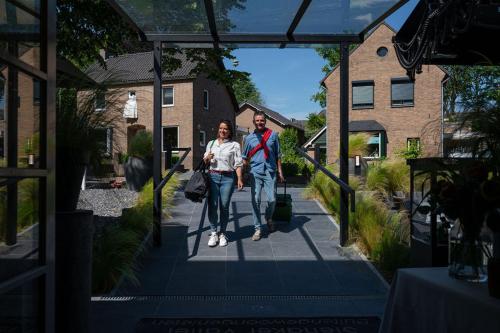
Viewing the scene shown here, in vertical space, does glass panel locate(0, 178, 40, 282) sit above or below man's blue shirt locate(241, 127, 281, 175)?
below

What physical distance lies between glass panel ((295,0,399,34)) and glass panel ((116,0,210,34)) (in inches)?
47.9

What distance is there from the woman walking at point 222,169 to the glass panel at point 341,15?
161 cm

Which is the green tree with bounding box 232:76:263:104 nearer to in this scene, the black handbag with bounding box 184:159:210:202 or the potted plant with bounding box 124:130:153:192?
the potted plant with bounding box 124:130:153:192

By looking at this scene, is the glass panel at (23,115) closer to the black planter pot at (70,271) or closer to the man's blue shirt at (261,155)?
the black planter pot at (70,271)

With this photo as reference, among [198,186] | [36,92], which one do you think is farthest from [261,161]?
[36,92]

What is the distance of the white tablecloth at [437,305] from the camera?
181 cm

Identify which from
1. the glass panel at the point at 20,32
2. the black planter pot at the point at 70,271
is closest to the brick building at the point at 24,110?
the glass panel at the point at 20,32

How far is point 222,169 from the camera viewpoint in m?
5.64

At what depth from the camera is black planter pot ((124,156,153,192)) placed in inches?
414

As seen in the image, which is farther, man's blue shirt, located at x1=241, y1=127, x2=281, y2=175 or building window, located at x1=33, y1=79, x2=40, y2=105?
man's blue shirt, located at x1=241, y1=127, x2=281, y2=175

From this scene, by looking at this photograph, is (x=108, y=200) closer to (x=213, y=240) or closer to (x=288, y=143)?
(x=213, y=240)

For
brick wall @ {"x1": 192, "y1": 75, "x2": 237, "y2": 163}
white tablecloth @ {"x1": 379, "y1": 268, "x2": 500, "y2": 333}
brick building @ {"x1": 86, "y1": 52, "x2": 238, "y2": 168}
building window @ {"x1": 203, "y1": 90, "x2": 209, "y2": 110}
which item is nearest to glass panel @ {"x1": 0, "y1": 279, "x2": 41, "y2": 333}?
white tablecloth @ {"x1": 379, "y1": 268, "x2": 500, "y2": 333}

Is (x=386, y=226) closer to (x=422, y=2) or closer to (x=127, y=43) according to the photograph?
(x=422, y=2)

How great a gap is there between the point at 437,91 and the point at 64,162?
24.6 meters
